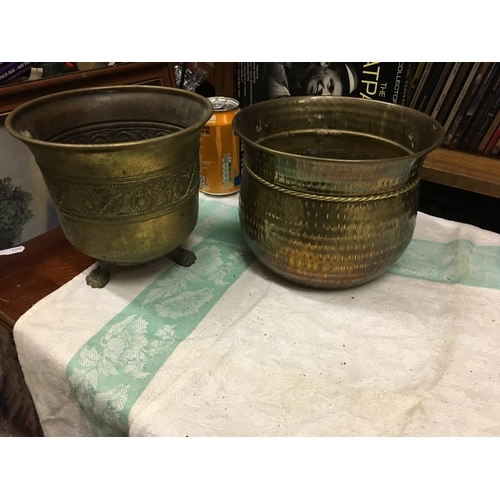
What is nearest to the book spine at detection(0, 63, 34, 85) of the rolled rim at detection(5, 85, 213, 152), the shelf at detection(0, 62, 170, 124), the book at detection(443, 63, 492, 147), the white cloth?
the shelf at detection(0, 62, 170, 124)

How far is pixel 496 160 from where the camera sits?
85cm

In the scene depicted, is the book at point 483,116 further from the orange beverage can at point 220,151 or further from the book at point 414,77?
the orange beverage can at point 220,151

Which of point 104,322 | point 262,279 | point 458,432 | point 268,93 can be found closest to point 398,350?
point 458,432

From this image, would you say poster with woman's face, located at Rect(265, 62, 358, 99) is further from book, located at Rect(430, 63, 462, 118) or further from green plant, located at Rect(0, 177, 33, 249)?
green plant, located at Rect(0, 177, 33, 249)

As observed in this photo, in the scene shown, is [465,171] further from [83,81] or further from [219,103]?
[83,81]

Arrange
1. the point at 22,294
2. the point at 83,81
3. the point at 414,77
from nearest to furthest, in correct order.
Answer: the point at 22,294, the point at 83,81, the point at 414,77

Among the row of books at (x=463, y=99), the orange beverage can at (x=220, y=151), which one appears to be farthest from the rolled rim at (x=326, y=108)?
the row of books at (x=463, y=99)

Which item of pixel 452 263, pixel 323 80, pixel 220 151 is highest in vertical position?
pixel 323 80

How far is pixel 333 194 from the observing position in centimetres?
54

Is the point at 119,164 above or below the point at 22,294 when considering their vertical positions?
above

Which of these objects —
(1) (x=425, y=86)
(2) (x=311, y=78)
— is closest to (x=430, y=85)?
(1) (x=425, y=86)

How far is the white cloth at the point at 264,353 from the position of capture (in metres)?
0.48

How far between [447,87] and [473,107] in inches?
→ 2.4

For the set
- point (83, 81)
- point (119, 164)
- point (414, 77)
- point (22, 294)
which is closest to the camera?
point (119, 164)
